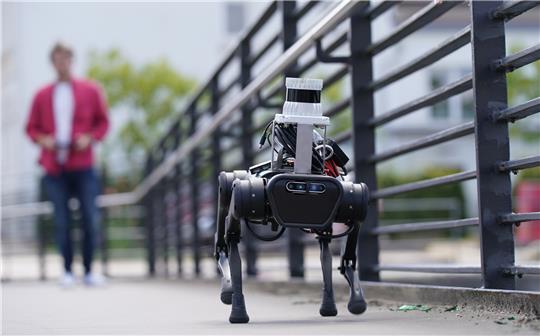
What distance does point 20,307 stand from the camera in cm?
559

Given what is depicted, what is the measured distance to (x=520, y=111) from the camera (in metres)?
3.72

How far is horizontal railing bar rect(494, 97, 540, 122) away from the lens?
3.62 meters

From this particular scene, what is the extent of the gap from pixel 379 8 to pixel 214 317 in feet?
5.50

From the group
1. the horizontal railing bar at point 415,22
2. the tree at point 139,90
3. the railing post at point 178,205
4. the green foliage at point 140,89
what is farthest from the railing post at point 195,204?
the green foliage at point 140,89

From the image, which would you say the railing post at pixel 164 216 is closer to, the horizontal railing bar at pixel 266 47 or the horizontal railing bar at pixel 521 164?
the horizontal railing bar at pixel 266 47

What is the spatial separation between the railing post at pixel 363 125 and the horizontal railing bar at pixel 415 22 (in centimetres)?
11

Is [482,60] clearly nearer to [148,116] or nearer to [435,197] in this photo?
[435,197]

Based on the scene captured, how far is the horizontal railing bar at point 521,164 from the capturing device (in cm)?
363

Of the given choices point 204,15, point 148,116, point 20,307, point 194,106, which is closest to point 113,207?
point 194,106

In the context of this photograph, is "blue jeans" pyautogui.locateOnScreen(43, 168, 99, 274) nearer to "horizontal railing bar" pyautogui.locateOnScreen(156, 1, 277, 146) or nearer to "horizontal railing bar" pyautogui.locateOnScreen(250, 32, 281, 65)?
"horizontal railing bar" pyautogui.locateOnScreen(156, 1, 277, 146)

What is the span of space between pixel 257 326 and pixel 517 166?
3.49ft

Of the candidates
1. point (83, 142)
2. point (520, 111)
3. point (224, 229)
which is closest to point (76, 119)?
point (83, 142)

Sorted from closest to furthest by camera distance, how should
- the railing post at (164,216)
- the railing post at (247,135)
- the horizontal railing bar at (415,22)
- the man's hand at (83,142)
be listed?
the horizontal railing bar at (415,22), the railing post at (247,135), the man's hand at (83,142), the railing post at (164,216)

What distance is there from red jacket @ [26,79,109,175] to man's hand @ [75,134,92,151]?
0.20 feet
